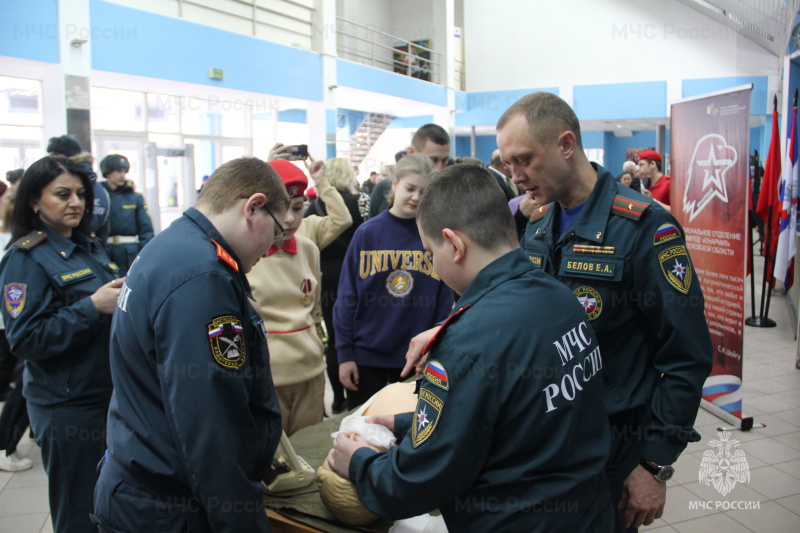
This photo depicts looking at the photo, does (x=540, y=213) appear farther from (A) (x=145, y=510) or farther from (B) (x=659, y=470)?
(A) (x=145, y=510)

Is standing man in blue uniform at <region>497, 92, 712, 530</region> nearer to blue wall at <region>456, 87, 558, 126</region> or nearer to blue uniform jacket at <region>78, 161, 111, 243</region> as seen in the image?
blue uniform jacket at <region>78, 161, 111, 243</region>

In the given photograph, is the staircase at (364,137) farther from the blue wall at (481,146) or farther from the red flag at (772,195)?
the red flag at (772,195)

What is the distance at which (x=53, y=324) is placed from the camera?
2025 millimetres

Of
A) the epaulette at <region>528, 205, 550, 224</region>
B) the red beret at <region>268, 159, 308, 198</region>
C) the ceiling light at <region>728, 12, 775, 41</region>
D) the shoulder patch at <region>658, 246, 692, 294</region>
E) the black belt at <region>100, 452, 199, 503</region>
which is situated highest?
the ceiling light at <region>728, 12, 775, 41</region>

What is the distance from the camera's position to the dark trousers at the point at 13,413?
3.25 metres

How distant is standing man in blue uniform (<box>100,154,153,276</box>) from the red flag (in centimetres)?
619

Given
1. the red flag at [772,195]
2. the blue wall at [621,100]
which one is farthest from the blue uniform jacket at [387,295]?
the blue wall at [621,100]

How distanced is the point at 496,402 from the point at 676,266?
746 millimetres

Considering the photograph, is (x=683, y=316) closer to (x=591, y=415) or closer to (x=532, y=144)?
(x=591, y=415)

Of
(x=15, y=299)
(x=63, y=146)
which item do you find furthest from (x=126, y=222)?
(x=15, y=299)

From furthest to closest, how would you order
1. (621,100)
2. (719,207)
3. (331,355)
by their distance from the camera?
1. (621,100)
2. (331,355)
3. (719,207)

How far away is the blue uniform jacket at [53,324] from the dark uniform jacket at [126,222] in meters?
3.56

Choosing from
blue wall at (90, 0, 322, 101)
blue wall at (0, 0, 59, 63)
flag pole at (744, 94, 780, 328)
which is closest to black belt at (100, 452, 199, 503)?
flag pole at (744, 94, 780, 328)

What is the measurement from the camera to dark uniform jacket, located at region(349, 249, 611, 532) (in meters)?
1.14
